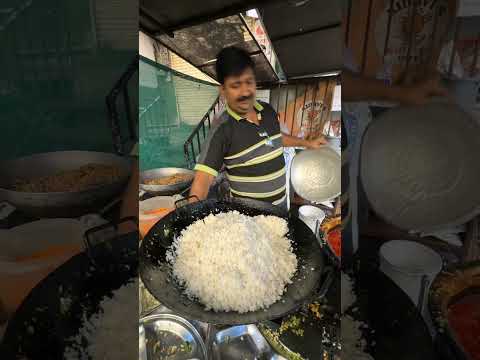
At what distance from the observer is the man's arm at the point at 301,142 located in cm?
44

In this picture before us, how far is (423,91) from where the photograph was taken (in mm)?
411

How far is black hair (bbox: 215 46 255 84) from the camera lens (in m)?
0.40

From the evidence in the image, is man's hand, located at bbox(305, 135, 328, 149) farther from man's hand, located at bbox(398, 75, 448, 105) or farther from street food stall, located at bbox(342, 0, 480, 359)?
man's hand, located at bbox(398, 75, 448, 105)

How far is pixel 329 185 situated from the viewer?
44 cm

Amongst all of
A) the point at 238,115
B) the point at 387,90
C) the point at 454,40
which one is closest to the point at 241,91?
the point at 238,115

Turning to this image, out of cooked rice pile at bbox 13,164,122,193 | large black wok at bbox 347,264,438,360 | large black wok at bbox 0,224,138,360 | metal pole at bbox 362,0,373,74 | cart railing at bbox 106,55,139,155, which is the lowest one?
large black wok at bbox 347,264,438,360

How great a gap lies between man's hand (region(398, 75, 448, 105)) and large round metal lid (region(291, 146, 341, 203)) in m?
0.16

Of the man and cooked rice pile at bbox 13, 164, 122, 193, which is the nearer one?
cooked rice pile at bbox 13, 164, 122, 193

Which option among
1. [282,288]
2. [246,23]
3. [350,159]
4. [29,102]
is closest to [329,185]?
[350,159]

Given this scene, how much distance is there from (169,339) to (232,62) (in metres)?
0.51

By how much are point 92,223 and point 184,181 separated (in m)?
0.16

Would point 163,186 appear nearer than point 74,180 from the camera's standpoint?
No

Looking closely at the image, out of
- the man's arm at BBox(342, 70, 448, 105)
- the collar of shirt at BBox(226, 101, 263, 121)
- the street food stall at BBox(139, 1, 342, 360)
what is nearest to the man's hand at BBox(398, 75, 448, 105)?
the man's arm at BBox(342, 70, 448, 105)

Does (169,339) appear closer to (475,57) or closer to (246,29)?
(246,29)
